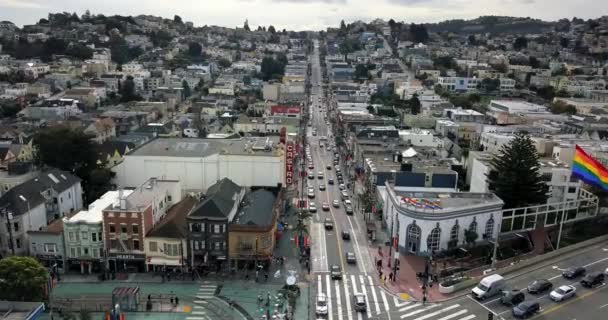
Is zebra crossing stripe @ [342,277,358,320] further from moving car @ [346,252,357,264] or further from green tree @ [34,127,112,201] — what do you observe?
green tree @ [34,127,112,201]

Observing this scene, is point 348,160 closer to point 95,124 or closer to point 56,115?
point 95,124

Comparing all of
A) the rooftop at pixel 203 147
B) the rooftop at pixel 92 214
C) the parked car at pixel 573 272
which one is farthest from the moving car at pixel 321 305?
the rooftop at pixel 203 147

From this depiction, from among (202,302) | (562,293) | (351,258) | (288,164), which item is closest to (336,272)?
(351,258)

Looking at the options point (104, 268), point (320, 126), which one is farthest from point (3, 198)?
point (320, 126)

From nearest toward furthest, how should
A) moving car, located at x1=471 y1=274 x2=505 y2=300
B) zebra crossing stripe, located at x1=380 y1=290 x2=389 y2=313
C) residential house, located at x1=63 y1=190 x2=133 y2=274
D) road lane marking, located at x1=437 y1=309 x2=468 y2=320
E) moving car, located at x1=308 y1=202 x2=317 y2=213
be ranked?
road lane marking, located at x1=437 y1=309 x2=468 y2=320, zebra crossing stripe, located at x1=380 y1=290 x2=389 y2=313, moving car, located at x1=471 y1=274 x2=505 y2=300, residential house, located at x1=63 y1=190 x2=133 y2=274, moving car, located at x1=308 y1=202 x2=317 y2=213

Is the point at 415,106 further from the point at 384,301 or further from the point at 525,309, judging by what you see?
the point at 525,309

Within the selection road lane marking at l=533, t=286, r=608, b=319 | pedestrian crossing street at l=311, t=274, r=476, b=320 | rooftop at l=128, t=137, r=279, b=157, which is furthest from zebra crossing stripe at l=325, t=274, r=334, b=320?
rooftop at l=128, t=137, r=279, b=157

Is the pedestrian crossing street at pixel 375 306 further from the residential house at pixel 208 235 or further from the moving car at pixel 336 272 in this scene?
the residential house at pixel 208 235
